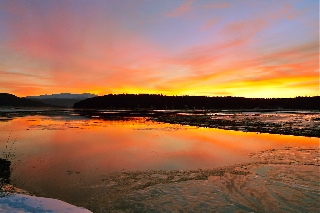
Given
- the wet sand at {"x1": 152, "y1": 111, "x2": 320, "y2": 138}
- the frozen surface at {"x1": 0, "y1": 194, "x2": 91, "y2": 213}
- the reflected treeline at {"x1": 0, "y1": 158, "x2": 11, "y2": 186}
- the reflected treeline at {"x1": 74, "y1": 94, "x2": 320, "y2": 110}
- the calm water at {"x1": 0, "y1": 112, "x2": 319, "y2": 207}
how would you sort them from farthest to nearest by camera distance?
the reflected treeline at {"x1": 74, "y1": 94, "x2": 320, "y2": 110}, the wet sand at {"x1": 152, "y1": 111, "x2": 320, "y2": 138}, the reflected treeline at {"x1": 0, "y1": 158, "x2": 11, "y2": 186}, the calm water at {"x1": 0, "y1": 112, "x2": 319, "y2": 207}, the frozen surface at {"x1": 0, "y1": 194, "x2": 91, "y2": 213}

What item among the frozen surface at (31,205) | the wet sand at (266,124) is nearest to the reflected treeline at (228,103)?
the wet sand at (266,124)

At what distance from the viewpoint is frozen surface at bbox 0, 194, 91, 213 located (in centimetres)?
660

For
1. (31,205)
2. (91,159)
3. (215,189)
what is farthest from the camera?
(91,159)

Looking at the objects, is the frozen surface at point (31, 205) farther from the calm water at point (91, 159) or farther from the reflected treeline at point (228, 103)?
the reflected treeline at point (228, 103)

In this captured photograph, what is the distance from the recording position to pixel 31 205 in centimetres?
693

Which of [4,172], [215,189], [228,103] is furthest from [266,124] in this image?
[228,103]

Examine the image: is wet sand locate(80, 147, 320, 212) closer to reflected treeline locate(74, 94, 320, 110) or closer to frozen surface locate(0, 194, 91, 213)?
frozen surface locate(0, 194, 91, 213)

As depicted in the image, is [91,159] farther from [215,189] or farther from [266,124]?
[266,124]

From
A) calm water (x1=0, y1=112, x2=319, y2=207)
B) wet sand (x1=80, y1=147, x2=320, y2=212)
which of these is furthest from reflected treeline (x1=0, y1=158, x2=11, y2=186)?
wet sand (x1=80, y1=147, x2=320, y2=212)

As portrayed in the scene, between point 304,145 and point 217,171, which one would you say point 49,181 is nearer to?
point 217,171

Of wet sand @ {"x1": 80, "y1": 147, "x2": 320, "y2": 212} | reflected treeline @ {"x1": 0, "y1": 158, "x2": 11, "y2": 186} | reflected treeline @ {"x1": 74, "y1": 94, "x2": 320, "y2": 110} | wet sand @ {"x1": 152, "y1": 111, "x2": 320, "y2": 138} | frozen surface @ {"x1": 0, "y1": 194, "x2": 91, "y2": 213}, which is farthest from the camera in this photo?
reflected treeline @ {"x1": 74, "y1": 94, "x2": 320, "y2": 110}

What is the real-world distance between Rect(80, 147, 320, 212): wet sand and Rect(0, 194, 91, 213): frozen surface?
1.03 m

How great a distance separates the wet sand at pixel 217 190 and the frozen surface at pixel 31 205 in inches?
40.4

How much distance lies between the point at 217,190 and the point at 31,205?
21.2 feet
